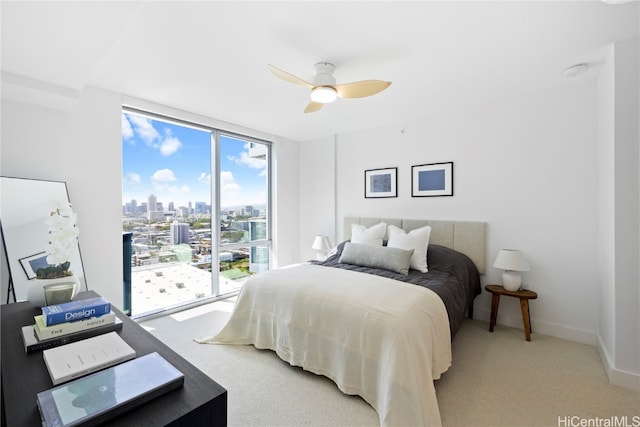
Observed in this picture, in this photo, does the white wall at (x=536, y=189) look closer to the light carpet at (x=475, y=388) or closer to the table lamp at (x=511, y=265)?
the table lamp at (x=511, y=265)

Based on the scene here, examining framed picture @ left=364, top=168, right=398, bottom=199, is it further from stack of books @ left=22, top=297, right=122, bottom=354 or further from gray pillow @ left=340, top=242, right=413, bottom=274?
stack of books @ left=22, top=297, right=122, bottom=354

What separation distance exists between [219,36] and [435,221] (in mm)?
3039

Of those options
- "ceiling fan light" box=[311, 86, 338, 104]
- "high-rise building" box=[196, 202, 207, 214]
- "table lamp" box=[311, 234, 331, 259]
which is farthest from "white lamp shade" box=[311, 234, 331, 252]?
"ceiling fan light" box=[311, 86, 338, 104]

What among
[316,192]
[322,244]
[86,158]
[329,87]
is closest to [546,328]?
[322,244]

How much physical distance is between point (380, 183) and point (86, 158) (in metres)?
3.50

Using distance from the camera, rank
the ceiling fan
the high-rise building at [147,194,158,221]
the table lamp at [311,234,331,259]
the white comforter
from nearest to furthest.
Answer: the white comforter, the ceiling fan, the high-rise building at [147,194,158,221], the table lamp at [311,234,331,259]

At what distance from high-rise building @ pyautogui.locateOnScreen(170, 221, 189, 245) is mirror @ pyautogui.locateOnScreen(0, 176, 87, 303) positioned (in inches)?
53.2

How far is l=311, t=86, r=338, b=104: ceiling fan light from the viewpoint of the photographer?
225cm

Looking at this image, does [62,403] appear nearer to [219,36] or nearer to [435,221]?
[219,36]

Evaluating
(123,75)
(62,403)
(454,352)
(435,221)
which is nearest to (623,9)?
(435,221)

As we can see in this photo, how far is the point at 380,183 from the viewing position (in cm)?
411

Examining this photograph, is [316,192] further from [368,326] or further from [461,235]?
[368,326]

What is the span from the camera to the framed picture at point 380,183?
13.0 ft

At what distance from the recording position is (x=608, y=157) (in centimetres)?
228
